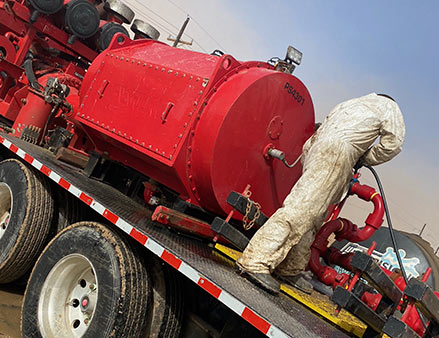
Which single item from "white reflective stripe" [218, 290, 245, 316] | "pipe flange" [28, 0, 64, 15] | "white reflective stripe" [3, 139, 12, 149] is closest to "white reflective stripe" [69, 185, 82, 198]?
"white reflective stripe" [3, 139, 12, 149]

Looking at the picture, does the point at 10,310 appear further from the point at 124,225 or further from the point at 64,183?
the point at 124,225

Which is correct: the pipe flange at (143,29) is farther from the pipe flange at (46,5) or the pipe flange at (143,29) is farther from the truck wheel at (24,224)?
the truck wheel at (24,224)

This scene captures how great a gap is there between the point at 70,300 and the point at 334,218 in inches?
101

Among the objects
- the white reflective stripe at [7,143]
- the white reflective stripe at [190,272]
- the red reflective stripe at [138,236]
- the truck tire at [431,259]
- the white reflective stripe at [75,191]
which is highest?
the truck tire at [431,259]

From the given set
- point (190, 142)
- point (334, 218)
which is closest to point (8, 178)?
point (190, 142)

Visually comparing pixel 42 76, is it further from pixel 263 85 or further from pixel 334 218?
pixel 334 218

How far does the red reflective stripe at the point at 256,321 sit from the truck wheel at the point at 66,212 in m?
2.62

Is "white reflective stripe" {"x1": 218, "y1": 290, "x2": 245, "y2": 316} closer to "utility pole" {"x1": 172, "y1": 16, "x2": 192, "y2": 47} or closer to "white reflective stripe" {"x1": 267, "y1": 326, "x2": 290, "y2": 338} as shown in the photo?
"white reflective stripe" {"x1": 267, "y1": 326, "x2": 290, "y2": 338}

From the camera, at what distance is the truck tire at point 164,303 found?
330 cm

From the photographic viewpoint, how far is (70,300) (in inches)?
144

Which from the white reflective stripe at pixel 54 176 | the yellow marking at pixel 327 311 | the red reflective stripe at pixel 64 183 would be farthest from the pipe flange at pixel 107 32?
the yellow marking at pixel 327 311

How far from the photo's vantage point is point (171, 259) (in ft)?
9.79

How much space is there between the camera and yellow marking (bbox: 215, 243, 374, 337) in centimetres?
299

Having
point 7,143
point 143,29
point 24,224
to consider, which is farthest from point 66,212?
point 143,29
